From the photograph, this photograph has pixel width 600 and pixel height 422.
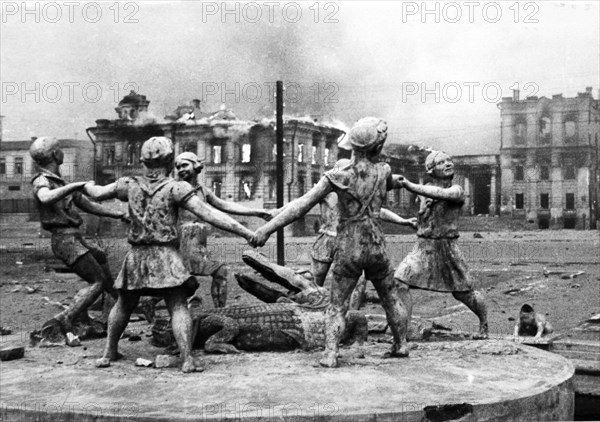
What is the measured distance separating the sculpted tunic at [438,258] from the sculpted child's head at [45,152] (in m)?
4.17

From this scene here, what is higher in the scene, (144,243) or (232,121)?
(232,121)

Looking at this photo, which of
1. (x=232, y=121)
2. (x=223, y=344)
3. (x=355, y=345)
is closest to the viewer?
(x=223, y=344)

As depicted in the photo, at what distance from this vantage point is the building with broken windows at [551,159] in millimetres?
24844

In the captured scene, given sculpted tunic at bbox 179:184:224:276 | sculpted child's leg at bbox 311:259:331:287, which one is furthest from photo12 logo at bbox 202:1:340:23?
sculpted child's leg at bbox 311:259:331:287

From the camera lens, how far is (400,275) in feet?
25.7

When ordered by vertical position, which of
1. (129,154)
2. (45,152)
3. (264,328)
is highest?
(129,154)

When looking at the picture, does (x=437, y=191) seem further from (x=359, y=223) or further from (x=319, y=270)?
(x=319, y=270)

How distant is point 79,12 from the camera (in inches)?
964

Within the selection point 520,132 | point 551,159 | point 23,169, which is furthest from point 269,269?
point 23,169

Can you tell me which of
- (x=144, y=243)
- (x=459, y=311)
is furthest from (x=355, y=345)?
(x=459, y=311)

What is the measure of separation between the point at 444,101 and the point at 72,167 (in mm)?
14254

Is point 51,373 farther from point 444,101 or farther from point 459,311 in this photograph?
point 444,101

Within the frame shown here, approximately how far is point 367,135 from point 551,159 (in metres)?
21.3

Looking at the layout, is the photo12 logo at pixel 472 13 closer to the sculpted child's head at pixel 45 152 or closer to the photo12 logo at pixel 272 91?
the photo12 logo at pixel 272 91
